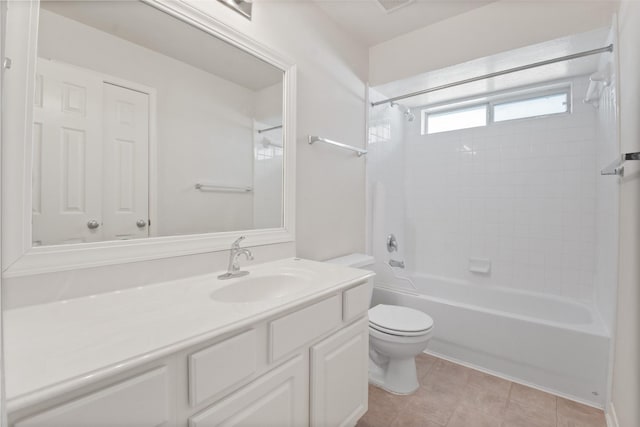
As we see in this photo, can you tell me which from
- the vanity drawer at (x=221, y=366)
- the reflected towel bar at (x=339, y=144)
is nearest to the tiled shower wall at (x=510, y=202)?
the reflected towel bar at (x=339, y=144)

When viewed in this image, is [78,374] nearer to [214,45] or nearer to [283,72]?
[214,45]

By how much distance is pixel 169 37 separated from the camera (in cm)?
123

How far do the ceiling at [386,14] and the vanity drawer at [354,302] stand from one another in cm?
179

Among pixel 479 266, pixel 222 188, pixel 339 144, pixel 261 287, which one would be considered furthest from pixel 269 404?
pixel 479 266

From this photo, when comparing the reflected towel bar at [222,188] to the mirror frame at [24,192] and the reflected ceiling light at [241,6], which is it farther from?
the reflected ceiling light at [241,6]

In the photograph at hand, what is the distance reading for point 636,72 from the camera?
4.07 ft

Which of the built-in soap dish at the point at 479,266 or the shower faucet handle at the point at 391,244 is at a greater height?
the shower faucet handle at the point at 391,244

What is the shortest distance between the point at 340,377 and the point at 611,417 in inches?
59.3

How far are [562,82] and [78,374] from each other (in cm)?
337

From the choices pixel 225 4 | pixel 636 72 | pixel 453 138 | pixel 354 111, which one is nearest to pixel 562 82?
pixel 453 138

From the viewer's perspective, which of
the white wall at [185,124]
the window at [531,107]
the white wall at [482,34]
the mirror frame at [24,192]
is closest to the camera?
the mirror frame at [24,192]

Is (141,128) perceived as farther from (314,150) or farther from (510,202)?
(510,202)

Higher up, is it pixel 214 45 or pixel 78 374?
pixel 214 45

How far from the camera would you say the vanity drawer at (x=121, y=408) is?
1.82 feet
